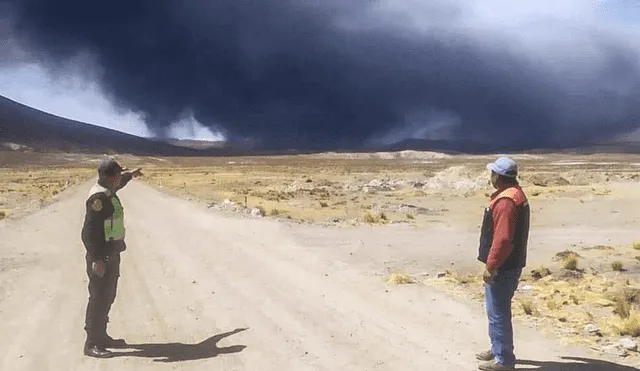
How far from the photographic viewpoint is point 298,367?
7.32 metres

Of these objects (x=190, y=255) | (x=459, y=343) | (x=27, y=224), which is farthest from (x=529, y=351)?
(x=27, y=224)

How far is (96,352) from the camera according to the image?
7.69 metres

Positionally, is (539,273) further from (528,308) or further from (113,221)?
(113,221)

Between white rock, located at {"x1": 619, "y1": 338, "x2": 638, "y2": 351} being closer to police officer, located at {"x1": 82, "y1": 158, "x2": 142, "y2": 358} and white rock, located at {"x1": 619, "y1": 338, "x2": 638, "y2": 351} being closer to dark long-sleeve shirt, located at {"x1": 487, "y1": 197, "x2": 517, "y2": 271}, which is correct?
dark long-sleeve shirt, located at {"x1": 487, "y1": 197, "x2": 517, "y2": 271}

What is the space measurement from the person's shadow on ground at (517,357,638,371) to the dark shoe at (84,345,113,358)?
433cm

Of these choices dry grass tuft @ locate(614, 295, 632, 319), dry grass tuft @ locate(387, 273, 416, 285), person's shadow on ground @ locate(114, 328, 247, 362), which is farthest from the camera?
dry grass tuft @ locate(387, 273, 416, 285)

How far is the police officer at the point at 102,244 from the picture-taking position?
7.50m

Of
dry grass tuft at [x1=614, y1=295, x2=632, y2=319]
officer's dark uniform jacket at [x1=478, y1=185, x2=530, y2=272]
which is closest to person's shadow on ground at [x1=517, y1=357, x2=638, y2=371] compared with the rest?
officer's dark uniform jacket at [x1=478, y1=185, x2=530, y2=272]

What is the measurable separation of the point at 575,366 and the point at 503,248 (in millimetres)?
1769

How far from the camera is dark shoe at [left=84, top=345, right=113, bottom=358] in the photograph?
303 inches

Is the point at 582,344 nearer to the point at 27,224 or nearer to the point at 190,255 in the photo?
the point at 190,255

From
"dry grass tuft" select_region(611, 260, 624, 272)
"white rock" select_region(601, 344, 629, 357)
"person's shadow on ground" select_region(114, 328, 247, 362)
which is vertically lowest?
"dry grass tuft" select_region(611, 260, 624, 272)

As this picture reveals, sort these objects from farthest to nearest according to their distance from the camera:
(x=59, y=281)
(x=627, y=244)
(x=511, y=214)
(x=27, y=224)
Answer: (x=27, y=224) → (x=627, y=244) → (x=59, y=281) → (x=511, y=214)

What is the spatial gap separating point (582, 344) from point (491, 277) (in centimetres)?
237
